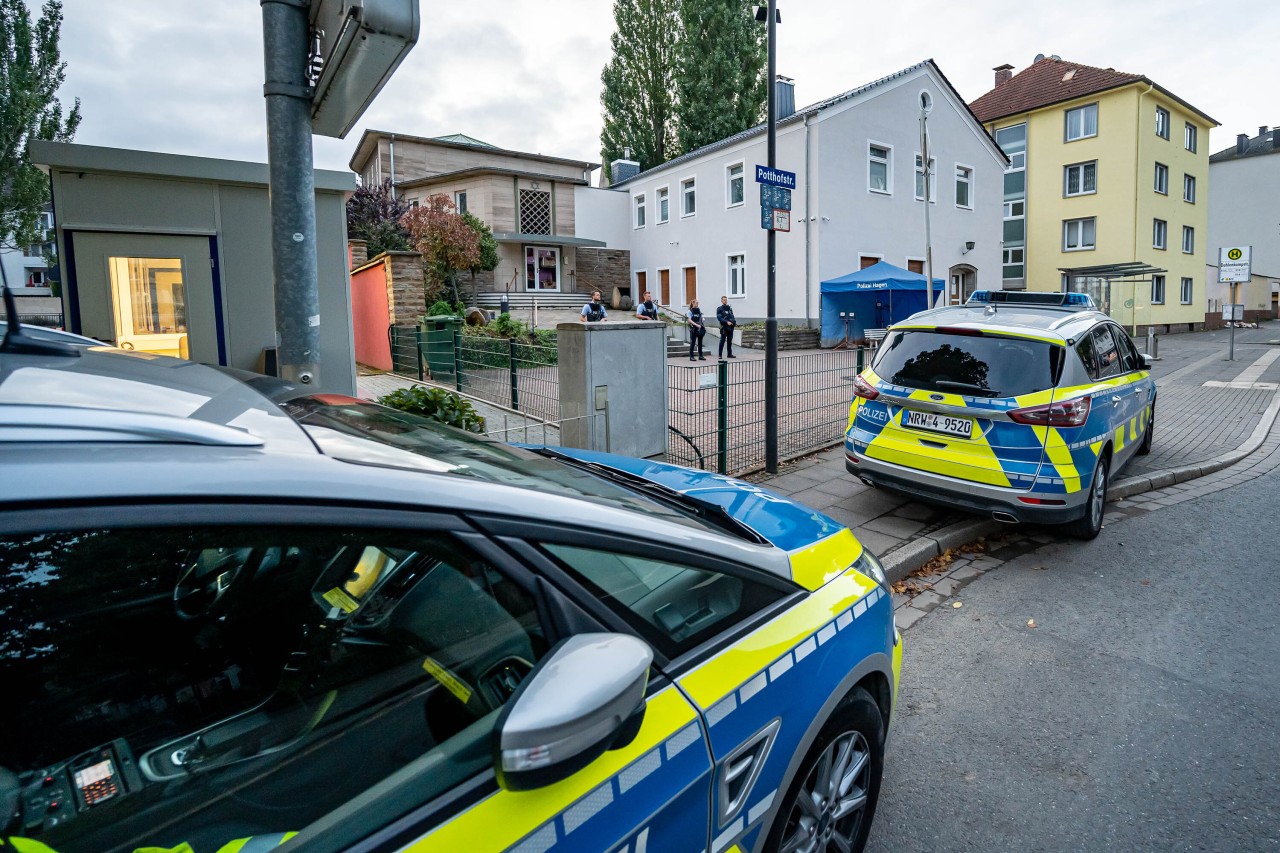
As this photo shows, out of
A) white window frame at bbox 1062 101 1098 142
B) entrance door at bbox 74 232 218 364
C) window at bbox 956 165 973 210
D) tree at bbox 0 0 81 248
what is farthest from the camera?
white window frame at bbox 1062 101 1098 142

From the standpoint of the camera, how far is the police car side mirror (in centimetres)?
120

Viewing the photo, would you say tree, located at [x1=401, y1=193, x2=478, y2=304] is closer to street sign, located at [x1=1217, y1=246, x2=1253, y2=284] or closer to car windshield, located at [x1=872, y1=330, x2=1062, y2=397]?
car windshield, located at [x1=872, y1=330, x2=1062, y2=397]

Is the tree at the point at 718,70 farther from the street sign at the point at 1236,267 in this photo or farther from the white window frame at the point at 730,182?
the street sign at the point at 1236,267

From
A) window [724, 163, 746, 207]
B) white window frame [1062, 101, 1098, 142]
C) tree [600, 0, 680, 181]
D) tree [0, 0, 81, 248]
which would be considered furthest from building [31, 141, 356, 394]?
tree [600, 0, 680, 181]

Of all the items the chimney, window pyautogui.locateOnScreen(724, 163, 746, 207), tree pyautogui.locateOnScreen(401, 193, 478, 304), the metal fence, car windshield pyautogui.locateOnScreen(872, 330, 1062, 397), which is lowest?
the metal fence

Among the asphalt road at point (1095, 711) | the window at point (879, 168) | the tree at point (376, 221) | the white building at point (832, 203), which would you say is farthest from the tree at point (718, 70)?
the asphalt road at point (1095, 711)

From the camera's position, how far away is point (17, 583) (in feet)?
3.40

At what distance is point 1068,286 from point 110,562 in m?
37.2

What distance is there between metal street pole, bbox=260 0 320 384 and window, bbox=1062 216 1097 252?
122 ft

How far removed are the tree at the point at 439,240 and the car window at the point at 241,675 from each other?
23.5m

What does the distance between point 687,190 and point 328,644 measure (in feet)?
99.8

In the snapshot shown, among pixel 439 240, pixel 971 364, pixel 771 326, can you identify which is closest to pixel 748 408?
pixel 771 326

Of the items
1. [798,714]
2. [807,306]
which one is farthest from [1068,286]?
[798,714]

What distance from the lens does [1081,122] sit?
3303 cm
